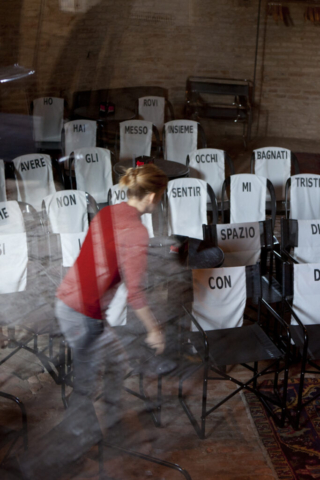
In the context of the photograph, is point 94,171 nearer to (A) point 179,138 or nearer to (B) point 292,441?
(A) point 179,138

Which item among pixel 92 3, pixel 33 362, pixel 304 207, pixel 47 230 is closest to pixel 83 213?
pixel 47 230

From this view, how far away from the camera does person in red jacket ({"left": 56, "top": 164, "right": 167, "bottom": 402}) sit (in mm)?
2238

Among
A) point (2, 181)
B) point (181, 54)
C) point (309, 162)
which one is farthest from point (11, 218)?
point (181, 54)

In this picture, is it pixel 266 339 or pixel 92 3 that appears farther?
pixel 92 3

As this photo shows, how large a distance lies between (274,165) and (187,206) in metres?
1.43

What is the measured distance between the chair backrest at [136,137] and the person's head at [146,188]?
10.1 ft

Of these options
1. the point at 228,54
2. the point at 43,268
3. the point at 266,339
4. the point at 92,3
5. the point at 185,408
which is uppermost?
the point at 92,3

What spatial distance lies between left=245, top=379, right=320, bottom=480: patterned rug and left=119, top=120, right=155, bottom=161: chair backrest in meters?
3.21

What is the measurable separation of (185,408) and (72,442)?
726 mm

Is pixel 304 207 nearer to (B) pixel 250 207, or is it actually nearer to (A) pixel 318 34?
(B) pixel 250 207

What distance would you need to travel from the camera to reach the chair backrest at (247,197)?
4395 mm

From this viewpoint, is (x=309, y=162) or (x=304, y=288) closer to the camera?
(x=304, y=288)

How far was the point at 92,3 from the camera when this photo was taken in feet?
22.7

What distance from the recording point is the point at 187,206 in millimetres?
4215
